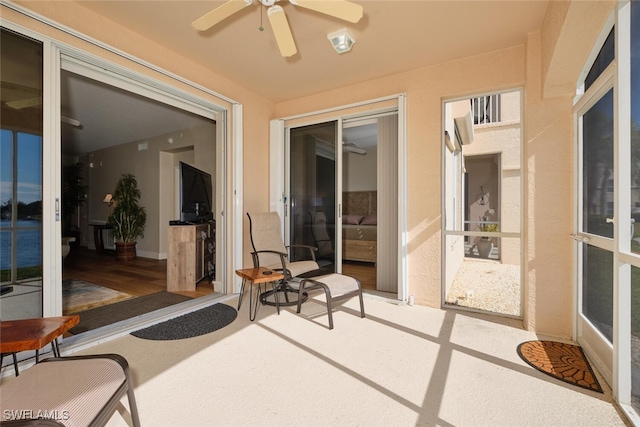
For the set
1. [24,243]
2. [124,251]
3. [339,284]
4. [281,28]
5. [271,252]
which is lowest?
[124,251]

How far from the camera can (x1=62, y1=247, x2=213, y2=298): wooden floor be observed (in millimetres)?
4008

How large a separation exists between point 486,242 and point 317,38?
9.23 ft

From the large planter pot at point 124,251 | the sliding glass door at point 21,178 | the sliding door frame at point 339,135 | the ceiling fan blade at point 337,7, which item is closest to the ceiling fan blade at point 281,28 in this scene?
the ceiling fan blade at point 337,7

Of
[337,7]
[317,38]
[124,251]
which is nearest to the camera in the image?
[337,7]

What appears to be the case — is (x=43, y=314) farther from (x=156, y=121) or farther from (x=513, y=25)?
(x=513, y=25)

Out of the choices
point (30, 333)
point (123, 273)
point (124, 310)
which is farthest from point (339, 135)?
point (123, 273)

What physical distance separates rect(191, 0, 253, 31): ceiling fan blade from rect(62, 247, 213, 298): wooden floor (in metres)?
3.07

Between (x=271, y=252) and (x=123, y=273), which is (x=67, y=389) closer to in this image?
(x=271, y=252)

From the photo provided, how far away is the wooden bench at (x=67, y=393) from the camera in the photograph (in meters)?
0.96

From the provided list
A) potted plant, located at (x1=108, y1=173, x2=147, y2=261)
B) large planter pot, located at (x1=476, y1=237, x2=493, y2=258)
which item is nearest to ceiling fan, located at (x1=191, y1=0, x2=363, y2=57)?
large planter pot, located at (x1=476, y1=237, x2=493, y2=258)

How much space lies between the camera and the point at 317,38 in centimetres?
273

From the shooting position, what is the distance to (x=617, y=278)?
5.41 feet

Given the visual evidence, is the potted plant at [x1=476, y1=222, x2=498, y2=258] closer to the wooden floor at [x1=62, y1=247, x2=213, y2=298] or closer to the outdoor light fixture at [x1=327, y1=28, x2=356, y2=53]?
the outdoor light fixture at [x1=327, y1=28, x2=356, y2=53]

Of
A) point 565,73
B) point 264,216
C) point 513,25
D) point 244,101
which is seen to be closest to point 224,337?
point 264,216
